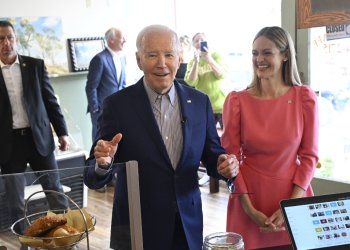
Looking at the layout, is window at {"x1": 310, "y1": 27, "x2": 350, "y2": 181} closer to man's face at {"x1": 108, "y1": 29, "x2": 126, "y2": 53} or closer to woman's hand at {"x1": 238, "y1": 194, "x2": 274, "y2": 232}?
woman's hand at {"x1": 238, "y1": 194, "x2": 274, "y2": 232}

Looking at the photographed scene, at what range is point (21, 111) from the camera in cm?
301

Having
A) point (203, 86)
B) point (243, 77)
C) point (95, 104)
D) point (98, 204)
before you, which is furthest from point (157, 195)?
point (243, 77)

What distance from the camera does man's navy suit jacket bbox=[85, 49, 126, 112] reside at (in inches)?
197

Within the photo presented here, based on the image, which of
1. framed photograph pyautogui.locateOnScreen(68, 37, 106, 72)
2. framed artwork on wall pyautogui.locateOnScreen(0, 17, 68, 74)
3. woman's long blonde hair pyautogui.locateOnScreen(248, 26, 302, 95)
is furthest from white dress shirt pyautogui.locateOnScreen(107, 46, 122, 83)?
woman's long blonde hair pyautogui.locateOnScreen(248, 26, 302, 95)

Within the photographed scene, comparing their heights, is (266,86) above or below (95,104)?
above

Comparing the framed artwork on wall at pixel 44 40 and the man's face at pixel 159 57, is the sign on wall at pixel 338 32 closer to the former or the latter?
the man's face at pixel 159 57

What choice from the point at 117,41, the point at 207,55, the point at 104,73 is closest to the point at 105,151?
the point at 207,55

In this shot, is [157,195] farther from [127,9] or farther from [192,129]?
[127,9]

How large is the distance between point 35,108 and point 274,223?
2061 mm

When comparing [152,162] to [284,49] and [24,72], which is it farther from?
[24,72]

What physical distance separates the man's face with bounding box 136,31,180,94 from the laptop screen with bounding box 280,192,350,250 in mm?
655

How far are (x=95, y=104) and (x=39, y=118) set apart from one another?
200 centimetres

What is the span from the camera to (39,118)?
10.0ft

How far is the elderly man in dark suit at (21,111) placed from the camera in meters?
2.93
